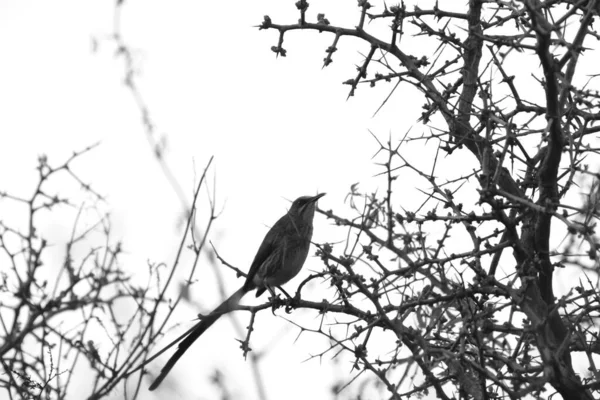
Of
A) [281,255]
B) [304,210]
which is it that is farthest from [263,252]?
[304,210]

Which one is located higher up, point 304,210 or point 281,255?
point 304,210

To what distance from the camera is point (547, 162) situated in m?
4.23

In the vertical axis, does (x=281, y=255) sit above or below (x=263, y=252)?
below

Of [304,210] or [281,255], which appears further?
[304,210]

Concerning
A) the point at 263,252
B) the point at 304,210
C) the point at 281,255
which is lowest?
the point at 281,255

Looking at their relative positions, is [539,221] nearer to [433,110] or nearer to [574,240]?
[574,240]

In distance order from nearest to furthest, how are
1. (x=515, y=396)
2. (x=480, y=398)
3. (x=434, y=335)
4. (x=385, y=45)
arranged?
(x=515, y=396) < (x=480, y=398) < (x=434, y=335) < (x=385, y=45)

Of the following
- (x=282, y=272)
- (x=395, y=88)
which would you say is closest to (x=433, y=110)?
(x=395, y=88)

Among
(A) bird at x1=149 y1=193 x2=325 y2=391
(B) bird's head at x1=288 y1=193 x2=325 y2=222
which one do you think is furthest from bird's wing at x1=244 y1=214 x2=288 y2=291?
(B) bird's head at x1=288 y1=193 x2=325 y2=222

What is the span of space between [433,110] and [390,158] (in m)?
1.26

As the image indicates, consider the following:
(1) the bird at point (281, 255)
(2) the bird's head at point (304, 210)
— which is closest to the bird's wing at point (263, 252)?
(1) the bird at point (281, 255)

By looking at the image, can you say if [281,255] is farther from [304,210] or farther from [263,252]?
[304,210]

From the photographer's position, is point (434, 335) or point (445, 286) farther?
point (434, 335)

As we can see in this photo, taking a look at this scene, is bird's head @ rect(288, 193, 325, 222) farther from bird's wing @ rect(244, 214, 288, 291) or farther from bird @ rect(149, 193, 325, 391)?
bird's wing @ rect(244, 214, 288, 291)
